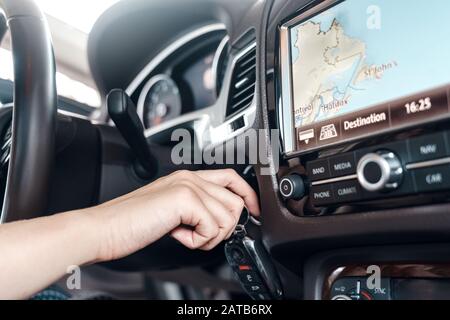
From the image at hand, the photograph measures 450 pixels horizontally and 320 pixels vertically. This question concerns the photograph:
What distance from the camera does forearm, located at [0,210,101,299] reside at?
1.77 feet

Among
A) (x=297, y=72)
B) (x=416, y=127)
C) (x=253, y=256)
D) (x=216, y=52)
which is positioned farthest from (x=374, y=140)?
(x=216, y=52)

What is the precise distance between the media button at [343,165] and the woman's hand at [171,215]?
13 centimetres

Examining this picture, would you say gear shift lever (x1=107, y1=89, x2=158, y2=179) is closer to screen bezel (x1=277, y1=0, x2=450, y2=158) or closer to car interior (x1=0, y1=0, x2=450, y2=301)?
car interior (x1=0, y1=0, x2=450, y2=301)

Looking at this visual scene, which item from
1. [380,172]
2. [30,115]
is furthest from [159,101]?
[380,172]

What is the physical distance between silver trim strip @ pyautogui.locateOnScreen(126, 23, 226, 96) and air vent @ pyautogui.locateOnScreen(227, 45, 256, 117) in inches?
9.5

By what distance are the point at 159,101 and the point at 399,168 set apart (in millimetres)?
781

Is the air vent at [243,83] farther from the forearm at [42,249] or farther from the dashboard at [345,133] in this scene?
the forearm at [42,249]

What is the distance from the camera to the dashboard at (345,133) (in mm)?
507

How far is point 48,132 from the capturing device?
704 millimetres

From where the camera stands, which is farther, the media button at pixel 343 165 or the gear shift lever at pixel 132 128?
the gear shift lever at pixel 132 128

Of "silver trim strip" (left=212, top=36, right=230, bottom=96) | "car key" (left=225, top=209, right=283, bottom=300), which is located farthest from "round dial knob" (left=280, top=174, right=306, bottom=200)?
"silver trim strip" (left=212, top=36, right=230, bottom=96)

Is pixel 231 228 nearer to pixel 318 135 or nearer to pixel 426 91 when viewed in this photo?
pixel 318 135

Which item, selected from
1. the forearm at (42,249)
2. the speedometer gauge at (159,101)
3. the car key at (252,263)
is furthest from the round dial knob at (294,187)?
the speedometer gauge at (159,101)

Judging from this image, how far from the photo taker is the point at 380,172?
20.6 inches
